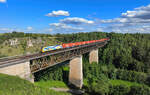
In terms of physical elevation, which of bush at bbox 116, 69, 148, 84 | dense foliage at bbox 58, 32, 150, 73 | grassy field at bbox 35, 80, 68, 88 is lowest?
grassy field at bbox 35, 80, 68, 88

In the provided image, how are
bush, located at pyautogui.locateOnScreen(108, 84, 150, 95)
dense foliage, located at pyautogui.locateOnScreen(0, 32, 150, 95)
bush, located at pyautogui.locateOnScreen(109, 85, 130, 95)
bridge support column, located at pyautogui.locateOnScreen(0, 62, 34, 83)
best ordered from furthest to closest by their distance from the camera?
1. dense foliage, located at pyautogui.locateOnScreen(0, 32, 150, 95)
2. bush, located at pyautogui.locateOnScreen(109, 85, 130, 95)
3. bush, located at pyautogui.locateOnScreen(108, 84, 150, 95)
4. bridge support column, located at pyautogui.locateOnScreen(0, 62, 34, 83)

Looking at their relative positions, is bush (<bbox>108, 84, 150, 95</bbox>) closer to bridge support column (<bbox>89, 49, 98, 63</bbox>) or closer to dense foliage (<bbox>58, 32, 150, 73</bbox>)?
dense foliage (<bbox>58, 32, 150, 73</bbox>)

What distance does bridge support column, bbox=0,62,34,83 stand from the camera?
17.4 m

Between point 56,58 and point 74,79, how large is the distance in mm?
9998

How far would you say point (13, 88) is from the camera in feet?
45.0

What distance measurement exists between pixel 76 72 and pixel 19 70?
1935cm

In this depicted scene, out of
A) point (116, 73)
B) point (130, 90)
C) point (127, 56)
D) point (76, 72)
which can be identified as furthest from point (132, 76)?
point (76, 72)

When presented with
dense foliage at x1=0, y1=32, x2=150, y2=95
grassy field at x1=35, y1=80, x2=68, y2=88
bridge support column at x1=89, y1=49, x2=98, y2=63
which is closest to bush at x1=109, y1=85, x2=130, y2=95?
dense foliage at x1=0, y1=32, x2=150, y2=95

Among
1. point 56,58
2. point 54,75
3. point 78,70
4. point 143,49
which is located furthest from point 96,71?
point 143,49

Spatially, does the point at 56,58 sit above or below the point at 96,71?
above

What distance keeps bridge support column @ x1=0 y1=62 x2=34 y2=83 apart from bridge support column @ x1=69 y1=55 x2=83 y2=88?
53.6 ft

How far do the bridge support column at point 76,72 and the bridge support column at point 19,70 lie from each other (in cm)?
1635

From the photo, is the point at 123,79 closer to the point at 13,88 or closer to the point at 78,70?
the point at 78,70

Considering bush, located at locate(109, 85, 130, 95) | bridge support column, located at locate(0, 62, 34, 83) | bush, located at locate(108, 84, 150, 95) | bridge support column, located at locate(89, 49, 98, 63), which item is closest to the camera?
bridge support column, located at locate(0, 62, 34, 83)
